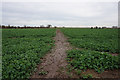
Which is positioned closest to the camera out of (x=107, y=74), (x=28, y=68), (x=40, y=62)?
(x=107, y=74)

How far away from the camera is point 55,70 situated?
4.42 m

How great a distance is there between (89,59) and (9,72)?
412 cm

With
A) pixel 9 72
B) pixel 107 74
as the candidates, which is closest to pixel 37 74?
pixel 9 72

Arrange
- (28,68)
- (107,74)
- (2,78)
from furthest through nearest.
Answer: (28,68)
(107,74)
(2,78)

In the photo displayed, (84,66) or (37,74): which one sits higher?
(84,66)

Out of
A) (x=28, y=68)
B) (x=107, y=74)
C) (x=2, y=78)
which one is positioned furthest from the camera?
(x=28, y=68)

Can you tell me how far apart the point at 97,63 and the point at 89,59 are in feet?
1.55

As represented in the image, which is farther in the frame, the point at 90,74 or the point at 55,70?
the point at 55,70

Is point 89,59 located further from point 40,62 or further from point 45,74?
point 40,62

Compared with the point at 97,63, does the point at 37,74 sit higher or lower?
lower

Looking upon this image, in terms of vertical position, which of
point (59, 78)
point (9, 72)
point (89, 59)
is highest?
point (89, 59)

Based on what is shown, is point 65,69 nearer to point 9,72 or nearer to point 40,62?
point 40,62

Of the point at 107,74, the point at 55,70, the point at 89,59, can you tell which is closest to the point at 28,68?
the point at 55,70

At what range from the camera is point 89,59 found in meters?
4.86
